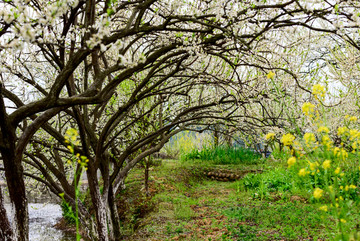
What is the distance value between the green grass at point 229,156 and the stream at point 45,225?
18.0 ft

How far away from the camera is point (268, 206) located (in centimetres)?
617

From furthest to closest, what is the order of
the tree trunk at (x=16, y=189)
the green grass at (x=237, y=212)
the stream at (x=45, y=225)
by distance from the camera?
the stream at (x=45, y=225) < the green grass at (x=237, y=212) < the tree trunk at (x=16, y=189)

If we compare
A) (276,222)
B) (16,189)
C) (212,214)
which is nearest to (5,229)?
(16,189)

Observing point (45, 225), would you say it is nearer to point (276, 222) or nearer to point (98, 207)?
point (98, 207)

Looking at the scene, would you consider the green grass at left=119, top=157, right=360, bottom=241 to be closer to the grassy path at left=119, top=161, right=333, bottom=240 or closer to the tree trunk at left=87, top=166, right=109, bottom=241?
the grassy path at left=119, top=161, right=333, bottom=240

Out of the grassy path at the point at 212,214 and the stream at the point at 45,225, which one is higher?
the grassy path at the point at 212,214

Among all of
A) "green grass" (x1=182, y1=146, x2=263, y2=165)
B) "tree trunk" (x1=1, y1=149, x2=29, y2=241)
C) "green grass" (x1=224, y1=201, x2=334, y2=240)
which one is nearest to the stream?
"tree trunk" (x1=1, y1=149, x2=29, y2=241)

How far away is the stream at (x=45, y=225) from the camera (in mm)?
8625

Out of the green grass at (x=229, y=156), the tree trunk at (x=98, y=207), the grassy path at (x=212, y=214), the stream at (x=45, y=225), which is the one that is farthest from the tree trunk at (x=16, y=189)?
the green grass at (x=229, y=156)

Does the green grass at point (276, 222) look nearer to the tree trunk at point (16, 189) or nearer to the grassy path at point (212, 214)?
the grassy path at point (212, 214)

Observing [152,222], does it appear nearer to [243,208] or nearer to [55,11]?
[243,208]

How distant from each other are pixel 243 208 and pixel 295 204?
1029 mm

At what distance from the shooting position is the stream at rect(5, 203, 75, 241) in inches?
340

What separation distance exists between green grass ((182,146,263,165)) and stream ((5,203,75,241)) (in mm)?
5473
